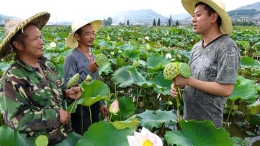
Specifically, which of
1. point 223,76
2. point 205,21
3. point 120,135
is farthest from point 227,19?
point 120,135

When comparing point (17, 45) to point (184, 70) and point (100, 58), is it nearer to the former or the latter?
point (100, 58)

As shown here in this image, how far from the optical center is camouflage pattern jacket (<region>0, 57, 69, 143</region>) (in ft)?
3.92

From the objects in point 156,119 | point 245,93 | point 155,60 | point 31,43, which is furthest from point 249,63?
point 31,43

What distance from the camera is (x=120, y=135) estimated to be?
1.40 m

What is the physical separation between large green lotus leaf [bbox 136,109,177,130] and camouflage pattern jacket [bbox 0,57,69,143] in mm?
660

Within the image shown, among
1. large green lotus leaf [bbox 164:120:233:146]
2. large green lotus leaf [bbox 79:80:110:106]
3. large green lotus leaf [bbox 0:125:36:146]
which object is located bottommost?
large green lotus leaf [bbox 164:120:233:146]

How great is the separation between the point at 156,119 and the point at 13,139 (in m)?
1.07

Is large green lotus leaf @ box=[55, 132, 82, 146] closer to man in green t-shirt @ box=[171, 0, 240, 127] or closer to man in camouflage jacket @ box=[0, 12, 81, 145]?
man in camouflage jacket @ box=[0, 12, 81, 145]

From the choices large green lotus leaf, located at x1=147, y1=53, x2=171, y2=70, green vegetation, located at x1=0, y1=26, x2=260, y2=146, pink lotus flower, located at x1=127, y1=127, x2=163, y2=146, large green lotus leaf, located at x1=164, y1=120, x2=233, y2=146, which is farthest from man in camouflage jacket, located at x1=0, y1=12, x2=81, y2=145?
large green lotus leaf, located at x1=147, y1=53, x2=171, y2=70

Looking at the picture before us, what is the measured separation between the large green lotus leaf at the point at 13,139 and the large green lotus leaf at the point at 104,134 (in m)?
0.26

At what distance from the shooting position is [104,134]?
1.41 metres

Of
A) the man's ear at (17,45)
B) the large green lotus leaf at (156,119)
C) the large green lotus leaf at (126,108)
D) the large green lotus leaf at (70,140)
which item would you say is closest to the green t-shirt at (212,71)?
the large green lotus leaf at (156,119)

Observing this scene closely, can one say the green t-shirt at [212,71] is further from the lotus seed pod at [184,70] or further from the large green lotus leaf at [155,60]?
the large green lotus leaf at [155,60]

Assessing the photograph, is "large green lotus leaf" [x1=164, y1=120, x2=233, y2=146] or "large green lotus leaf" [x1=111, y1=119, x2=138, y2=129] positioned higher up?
"large green lotus leaf" [x1=111, y1=119, x2=138, y2=129]
